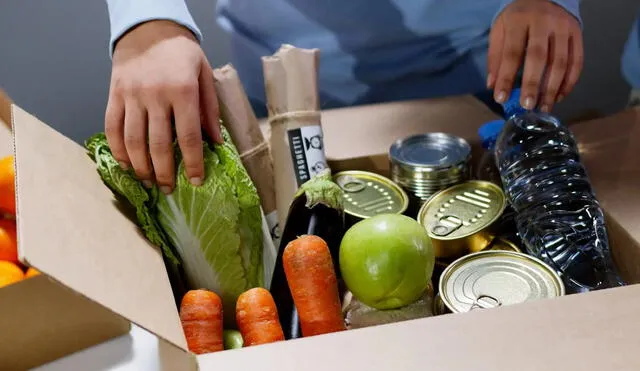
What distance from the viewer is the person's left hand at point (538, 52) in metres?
0.92

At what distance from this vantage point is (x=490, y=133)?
3.42 feet

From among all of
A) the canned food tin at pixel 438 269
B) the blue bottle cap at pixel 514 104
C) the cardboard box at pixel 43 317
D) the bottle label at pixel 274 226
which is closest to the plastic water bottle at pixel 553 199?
the blue bottle cap at pixel 514 104

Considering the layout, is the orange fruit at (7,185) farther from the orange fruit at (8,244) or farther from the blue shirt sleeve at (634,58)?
the blue shirt sleeve at (634,58)

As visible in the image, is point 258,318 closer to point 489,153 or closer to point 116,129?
point 116,129

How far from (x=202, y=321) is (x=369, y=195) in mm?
351

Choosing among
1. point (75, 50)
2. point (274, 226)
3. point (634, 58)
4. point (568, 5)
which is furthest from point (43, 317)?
point (75, 50)

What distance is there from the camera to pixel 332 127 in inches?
45.5

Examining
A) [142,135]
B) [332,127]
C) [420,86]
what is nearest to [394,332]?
[142,135]

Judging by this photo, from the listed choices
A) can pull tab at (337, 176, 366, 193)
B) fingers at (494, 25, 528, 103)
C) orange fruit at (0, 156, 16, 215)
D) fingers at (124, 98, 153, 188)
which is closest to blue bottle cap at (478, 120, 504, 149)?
fingers at (494, 25, 528, 103)

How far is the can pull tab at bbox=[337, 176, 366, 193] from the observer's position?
3.38 ft

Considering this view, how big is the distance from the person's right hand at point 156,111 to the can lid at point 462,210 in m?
0.34

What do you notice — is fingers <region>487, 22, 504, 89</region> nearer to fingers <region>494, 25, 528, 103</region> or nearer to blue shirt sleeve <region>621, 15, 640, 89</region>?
fingers <region>494, 25, 528, 103</region>

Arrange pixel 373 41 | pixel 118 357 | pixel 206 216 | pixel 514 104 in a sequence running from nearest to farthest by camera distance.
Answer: pixel 118 357, pixel 206 216, pixel 514 104, pixel 373 41

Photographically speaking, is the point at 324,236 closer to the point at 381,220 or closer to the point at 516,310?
the point at 381,220
